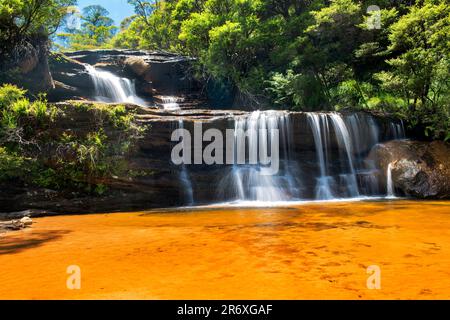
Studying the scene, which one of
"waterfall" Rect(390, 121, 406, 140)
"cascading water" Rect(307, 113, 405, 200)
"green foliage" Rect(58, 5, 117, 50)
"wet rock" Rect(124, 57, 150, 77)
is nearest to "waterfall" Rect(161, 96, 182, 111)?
"wet rock" Rect(124, 57, 150, 77)

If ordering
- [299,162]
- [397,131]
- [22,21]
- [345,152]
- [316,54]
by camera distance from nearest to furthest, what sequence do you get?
1. [299,162]
2. [345,152]
3. [22,21]
4. [397,131]
5. [316,54]

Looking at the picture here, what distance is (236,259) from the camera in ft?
14.9

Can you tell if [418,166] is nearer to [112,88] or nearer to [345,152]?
[345,152]

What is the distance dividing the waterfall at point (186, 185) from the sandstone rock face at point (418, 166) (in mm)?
7349

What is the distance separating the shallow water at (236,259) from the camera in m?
3.36

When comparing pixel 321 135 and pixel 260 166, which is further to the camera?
pixel 321 135

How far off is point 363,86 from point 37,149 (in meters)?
16.3

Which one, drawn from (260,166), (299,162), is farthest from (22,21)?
(299,162)

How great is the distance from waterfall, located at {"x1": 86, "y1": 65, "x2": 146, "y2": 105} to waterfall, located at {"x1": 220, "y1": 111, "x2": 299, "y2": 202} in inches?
356

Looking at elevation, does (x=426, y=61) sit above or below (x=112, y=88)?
below

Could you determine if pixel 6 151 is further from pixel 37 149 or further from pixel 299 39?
pixel 299 39

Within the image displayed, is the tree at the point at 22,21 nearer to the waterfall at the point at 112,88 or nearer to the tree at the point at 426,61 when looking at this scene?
the waterfall at the point at 112,88

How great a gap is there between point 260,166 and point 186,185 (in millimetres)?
2980
